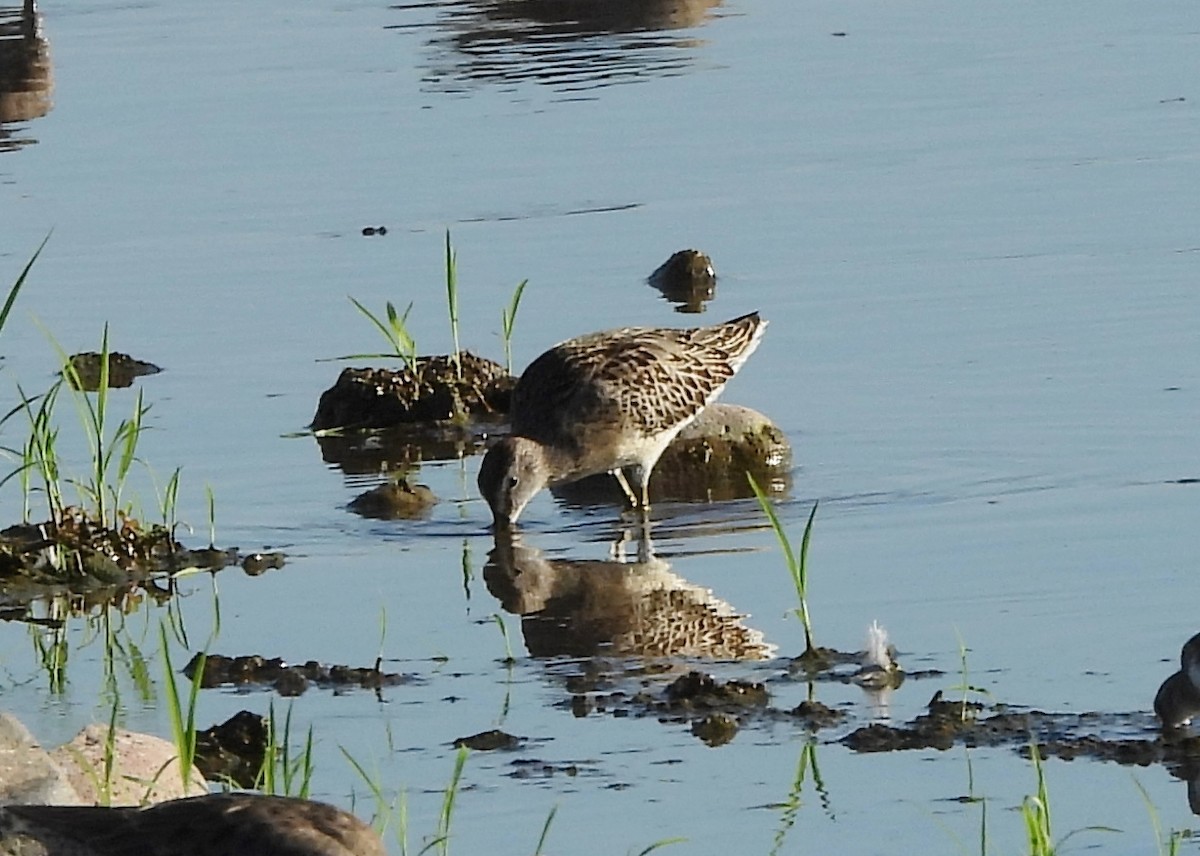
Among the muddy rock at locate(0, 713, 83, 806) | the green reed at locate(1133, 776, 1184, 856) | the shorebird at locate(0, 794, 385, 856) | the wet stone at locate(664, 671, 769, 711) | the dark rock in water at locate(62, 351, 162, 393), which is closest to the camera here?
the shorebird at locate(0, 794, 385, 856)

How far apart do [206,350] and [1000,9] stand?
34.0ft

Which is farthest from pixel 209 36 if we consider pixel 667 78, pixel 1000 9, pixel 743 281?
pixel 743 281

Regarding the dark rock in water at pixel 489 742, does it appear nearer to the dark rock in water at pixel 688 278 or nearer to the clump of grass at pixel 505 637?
the clump of grass at pixel 505 637

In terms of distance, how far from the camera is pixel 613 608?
8570 millimetres

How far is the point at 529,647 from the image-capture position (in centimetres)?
810

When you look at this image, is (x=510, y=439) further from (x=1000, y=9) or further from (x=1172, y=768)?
(x=1000, y=9)

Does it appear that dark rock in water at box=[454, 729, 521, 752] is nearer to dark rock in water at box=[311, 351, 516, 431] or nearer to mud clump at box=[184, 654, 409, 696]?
mud clump at box=[184, 654, 409, 696]

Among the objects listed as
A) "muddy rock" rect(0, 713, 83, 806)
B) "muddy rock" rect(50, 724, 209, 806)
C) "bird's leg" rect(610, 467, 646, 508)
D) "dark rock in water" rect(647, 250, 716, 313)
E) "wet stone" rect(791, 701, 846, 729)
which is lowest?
"bird's leg" rect(610, 467, 646, 508)

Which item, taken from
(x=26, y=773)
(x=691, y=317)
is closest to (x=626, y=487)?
(x=691, y=317)

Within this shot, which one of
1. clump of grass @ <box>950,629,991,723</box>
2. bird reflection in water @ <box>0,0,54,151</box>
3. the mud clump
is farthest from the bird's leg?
bird reflection in water @ <box>0,0,54,151</box>

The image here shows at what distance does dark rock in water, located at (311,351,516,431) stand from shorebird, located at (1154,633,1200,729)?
465 cm

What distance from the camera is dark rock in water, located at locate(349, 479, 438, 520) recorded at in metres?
9.80

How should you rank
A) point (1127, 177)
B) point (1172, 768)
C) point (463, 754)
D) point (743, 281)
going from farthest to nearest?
point (1127, 177) < point (743, 281) < point (1172, 768) < point (463, 754)

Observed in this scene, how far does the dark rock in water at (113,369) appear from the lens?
11.5 metres
